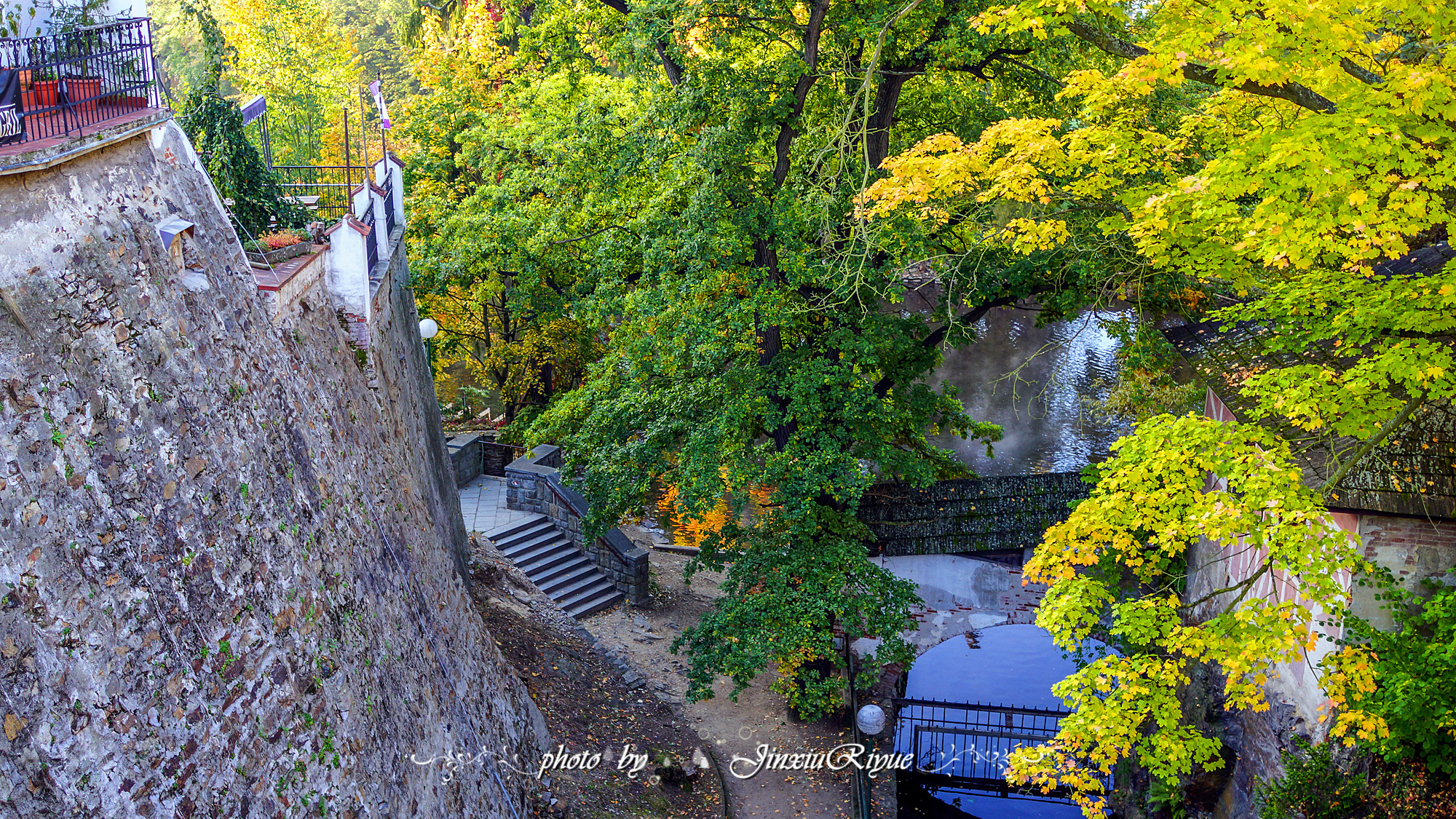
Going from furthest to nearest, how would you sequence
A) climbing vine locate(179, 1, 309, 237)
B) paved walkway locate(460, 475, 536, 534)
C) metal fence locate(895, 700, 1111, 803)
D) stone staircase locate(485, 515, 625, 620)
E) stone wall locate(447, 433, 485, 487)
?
stone wall locate(447, 433, 485, 487) → paved walkway locate(460, 475, 536, 534) → stone staircase locate(485, 515, 625, 620) → metal fence locate(895, 700, 1111, 803) → climbing vine locate(179, 1, 309, 237)

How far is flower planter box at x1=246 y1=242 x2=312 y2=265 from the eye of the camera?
30.2 feet

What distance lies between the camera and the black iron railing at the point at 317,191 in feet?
42.5

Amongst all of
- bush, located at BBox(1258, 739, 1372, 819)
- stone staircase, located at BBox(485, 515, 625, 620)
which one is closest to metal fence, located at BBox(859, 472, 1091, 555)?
stone staircase, located at BBox(485, 515, 625, 620)

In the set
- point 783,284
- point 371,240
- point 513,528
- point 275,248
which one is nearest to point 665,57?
point 783,284

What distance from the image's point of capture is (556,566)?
1780 cm

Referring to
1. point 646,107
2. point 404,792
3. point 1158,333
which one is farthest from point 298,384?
point 1158,333

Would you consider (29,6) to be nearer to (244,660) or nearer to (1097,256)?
(244,660)

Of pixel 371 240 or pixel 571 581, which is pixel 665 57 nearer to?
pixel 371 240

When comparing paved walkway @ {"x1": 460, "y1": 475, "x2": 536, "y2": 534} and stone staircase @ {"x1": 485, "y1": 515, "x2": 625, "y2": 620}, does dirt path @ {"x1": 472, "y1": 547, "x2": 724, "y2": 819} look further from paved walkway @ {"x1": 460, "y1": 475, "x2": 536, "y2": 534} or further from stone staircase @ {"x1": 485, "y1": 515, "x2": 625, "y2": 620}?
paved walkway @ {"x1": 460, "y1": 475, "x2": 536, "y2": 534}

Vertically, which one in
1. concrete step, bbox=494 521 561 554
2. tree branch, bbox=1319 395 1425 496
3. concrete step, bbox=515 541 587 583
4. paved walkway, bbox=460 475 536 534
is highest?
tree branch, bbox=1319 395 1425 496

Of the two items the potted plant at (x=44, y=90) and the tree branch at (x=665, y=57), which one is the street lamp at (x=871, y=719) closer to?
the tree branch at (x=665, y=57)

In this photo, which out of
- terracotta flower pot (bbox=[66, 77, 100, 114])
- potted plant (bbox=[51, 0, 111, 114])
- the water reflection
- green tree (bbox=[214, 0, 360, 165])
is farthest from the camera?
green tree (bbox=[214, 0, 360, 165])

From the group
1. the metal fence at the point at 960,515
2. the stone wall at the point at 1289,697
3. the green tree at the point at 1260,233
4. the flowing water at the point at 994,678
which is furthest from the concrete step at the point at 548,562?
the stone wall at the point at 1289,697

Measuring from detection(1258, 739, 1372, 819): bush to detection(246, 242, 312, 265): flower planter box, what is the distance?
1188 centimetres
